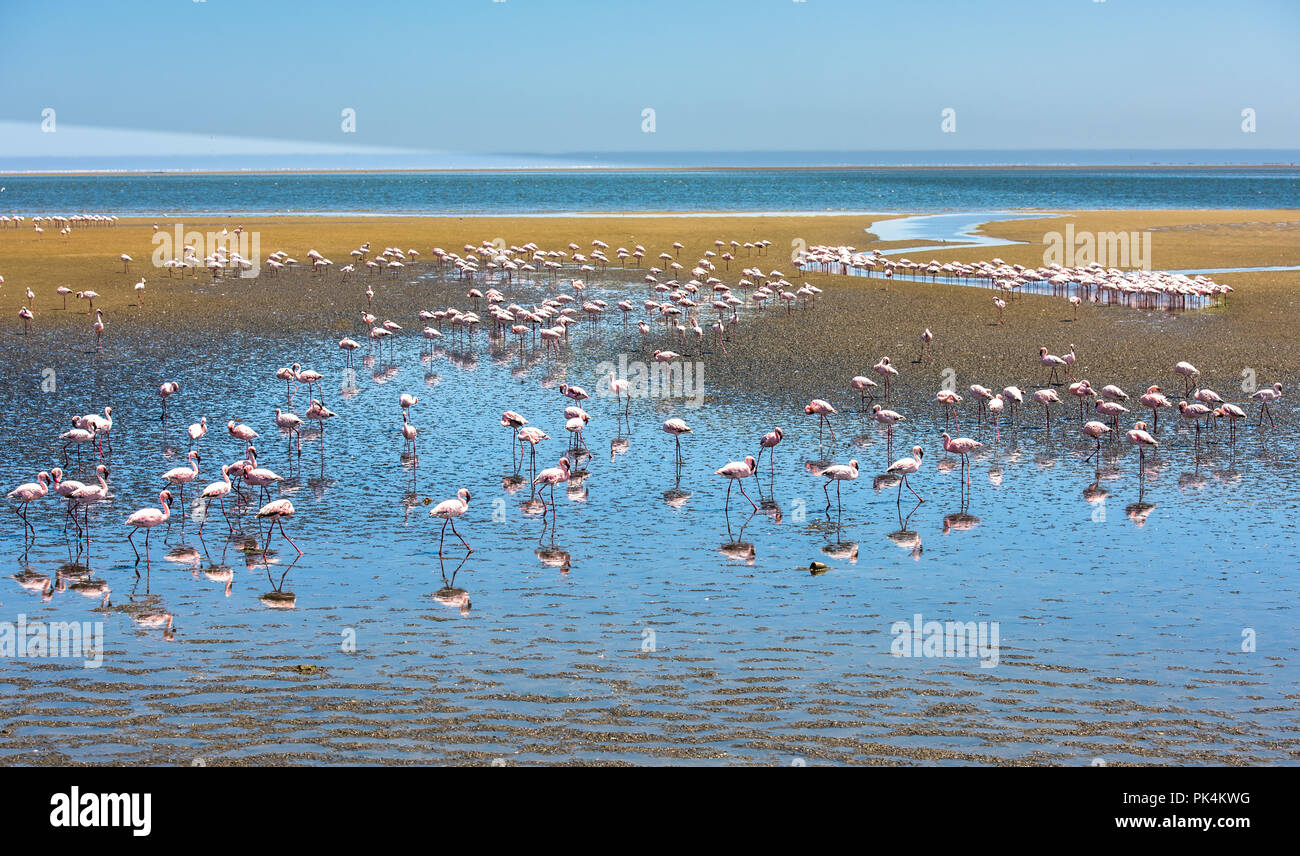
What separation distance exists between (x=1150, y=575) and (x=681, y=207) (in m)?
86.8

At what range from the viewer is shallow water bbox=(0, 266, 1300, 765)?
380 inches

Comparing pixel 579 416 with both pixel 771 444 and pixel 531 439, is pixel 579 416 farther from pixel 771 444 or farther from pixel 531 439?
pixel 771 444

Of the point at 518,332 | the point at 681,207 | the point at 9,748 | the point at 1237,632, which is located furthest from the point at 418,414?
the point at 681,207

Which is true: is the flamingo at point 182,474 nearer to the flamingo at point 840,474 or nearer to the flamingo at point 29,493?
the flamingo at point 29,493

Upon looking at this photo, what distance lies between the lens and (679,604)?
41.4 ft

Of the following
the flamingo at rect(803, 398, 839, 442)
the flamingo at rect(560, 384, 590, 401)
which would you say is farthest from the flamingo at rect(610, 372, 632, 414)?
the flamingo at rect(803, 398, 839, 442)

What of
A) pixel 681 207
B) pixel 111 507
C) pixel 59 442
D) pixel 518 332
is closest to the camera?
pixel 111 507

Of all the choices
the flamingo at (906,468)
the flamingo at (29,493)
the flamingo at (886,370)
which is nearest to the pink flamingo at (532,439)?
the flamingo at (906,468)

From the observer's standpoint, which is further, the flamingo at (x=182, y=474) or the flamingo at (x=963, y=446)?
the flamingo at (x=963, y=446)

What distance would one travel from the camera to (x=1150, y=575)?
13445mm

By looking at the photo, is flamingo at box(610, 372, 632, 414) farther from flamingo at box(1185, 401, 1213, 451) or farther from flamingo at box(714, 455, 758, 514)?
flamingo at box(1185, 401, 1213, 451)

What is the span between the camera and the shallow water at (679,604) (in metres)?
9.64
